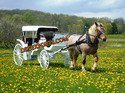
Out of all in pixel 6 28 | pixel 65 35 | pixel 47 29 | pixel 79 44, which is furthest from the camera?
pixel 6 28

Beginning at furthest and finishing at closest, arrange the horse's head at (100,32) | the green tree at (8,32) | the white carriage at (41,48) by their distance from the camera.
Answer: the green tree at (8,32) → the white carriage at (41,48) → the horse's head at (100,32)

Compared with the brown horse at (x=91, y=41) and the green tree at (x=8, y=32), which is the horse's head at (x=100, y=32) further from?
the green tree at (x=8, y=32)

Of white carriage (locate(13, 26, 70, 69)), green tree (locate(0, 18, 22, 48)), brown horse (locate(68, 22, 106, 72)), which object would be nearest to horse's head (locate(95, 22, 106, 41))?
brown horse (locate(68, 22, 106, 72))

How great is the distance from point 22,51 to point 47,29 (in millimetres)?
2663

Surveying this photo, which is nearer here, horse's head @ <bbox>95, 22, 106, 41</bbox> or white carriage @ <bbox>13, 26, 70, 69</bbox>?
horse's head @ <bbox>95, 22, 106, 41</bbox>

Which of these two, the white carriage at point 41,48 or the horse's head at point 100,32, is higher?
the horse's head at point 100,32

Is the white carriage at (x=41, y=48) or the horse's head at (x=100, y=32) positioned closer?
the horse's head at (x=100, y=32)

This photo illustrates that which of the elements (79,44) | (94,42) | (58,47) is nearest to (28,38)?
(58,47)

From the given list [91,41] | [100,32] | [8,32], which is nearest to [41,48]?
[91,41]

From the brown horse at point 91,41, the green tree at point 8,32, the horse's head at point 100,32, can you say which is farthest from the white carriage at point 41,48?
the green tree at point 8,32

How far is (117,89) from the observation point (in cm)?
689

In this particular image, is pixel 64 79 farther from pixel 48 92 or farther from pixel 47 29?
pixel 47 29

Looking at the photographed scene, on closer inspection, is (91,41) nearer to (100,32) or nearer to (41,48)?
(100,32)

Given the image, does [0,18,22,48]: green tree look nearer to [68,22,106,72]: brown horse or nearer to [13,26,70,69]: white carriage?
[13,26,70,69]: white carriage
